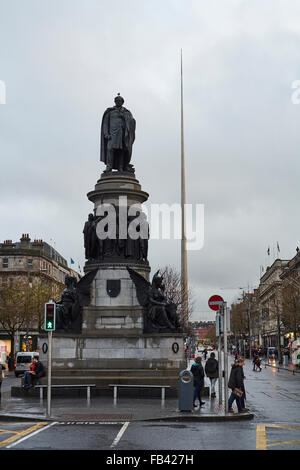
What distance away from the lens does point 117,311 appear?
29281 mm

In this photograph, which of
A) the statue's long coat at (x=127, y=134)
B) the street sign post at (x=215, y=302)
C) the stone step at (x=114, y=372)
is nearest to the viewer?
the street sign post at (x=215, y=302)

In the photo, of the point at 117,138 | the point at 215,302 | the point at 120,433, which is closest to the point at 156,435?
the point at 120,433

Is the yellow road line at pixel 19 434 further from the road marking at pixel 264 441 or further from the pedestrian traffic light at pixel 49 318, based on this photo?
the road marking at pixel 264 441

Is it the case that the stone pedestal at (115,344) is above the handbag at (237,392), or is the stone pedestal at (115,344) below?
above

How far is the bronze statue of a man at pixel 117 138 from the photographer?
32.8 m

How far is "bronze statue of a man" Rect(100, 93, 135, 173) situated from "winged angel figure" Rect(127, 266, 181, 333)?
19.8 feet

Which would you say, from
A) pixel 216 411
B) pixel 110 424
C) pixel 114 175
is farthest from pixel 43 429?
pixel 114 175

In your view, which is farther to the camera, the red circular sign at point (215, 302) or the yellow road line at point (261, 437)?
the red circular sign at point (215, 302)

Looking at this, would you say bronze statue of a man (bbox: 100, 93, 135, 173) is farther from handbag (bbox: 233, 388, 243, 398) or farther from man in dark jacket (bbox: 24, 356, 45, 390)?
handbag (bbox: 233, 388, 243, 398)

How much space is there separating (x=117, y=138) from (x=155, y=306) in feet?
29.2

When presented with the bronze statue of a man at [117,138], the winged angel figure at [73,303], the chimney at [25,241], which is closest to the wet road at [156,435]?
the winged angel figure at [73,303]

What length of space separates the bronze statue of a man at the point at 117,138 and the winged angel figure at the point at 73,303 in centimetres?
605

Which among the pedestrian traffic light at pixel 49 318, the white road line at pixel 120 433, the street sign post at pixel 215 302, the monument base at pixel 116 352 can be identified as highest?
the street sign post at pixel 215 302
